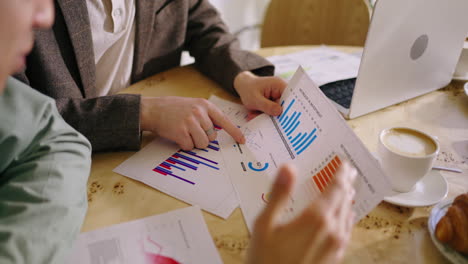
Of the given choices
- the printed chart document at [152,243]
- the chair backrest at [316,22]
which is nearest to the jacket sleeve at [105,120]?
the printed chart document at [152,243]

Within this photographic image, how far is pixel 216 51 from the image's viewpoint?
111 centimetres

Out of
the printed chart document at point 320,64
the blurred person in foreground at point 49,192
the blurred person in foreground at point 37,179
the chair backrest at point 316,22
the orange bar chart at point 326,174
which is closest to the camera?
the blurred person in foreground at point 49,192

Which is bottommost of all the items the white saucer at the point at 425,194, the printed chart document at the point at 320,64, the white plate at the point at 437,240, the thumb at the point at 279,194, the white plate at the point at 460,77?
the white saucer at the point at 425,194

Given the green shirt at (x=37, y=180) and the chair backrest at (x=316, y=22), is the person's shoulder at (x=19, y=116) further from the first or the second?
the chair backrest at (x=316, y=22)

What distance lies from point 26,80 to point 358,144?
2.18 ft

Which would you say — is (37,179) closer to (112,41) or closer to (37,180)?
(37,180)

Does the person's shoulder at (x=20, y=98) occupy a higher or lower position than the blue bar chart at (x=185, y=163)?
higher

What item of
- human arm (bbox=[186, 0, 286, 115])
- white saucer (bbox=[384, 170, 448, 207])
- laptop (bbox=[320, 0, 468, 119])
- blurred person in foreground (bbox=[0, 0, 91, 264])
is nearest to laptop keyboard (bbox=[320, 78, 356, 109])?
laptop (bbox=[320, 0, 468, 119])

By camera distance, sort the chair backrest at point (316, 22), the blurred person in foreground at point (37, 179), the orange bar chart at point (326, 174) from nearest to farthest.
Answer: the blurred person in foreground at point (37, 179)
the orange bar chart at point (326, 174)
the chair backrest at point (316, 22)

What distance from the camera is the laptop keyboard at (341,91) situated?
0.96m

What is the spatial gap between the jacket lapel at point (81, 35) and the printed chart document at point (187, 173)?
0.25 meters

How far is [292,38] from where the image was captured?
1.71m

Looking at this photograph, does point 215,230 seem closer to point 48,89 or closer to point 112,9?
point 48,89

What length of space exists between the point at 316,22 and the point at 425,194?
114 cm
